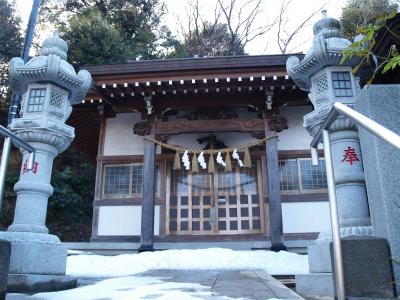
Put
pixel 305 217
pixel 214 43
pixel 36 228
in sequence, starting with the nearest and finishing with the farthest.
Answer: pixel 36 228 < pixel 305 217 < pixel 214 43

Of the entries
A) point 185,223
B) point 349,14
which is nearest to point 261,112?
point 185,223

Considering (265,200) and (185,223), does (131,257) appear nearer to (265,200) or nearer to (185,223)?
(185,223)

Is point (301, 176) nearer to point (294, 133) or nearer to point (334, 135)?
point (294, 133)

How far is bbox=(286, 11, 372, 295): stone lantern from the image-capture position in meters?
4.13

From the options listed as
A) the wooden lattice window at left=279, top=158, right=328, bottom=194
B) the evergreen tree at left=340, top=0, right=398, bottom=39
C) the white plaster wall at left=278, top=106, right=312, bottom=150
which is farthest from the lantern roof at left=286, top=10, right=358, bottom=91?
the evergreen tree at left=340, top=0, right=398, bottom=39

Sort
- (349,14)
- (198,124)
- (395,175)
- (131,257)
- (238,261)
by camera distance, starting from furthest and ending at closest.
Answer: (349,14)
(198,124)
(131,257)
(238,261)
(395,175)

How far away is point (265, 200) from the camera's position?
10156 mm

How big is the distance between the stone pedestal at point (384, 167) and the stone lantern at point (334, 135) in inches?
50.3

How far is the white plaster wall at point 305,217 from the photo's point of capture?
9.66 m

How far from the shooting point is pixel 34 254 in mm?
4145

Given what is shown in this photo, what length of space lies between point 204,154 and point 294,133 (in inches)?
109

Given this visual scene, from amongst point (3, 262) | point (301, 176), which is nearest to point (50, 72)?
point (3, 262)

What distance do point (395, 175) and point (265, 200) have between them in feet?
24.9

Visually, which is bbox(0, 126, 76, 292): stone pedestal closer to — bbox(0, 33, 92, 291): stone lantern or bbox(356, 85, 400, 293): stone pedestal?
bbox(0, 33, 92, 291): stone lantern
